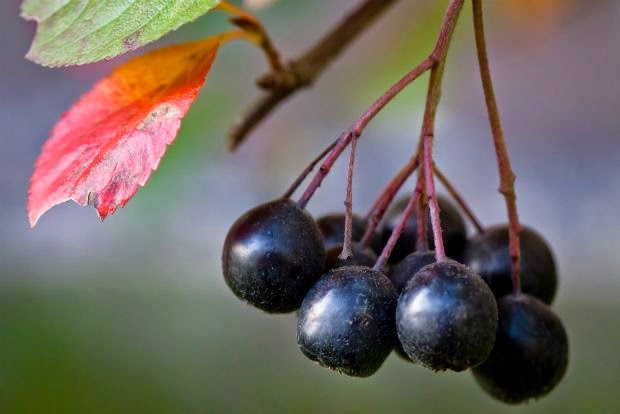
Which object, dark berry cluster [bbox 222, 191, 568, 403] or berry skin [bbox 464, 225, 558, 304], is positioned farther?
berry skin [bbox 464, 225, 558, 304]

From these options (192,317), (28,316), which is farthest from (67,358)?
(192,317)

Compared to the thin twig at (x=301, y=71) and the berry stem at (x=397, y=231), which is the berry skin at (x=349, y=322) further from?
the thin twig at (x=301, y=71)

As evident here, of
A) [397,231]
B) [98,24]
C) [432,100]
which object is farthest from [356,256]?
[98,24]

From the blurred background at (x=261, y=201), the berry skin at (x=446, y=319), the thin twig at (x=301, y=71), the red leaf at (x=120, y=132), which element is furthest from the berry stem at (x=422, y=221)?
the blurred background at (x=261, y=201)

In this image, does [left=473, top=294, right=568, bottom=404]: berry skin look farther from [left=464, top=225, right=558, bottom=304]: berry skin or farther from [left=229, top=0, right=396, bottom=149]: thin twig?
[left=229, top=0, right=396, bottom=149]: thin twig

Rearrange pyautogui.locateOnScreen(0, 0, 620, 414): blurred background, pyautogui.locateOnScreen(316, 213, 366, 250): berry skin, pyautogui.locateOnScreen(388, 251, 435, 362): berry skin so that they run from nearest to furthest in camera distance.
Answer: pyautogui.locateOnScreen(388, 251, 435, 362): berry skin
pyautogui.locateOnScreen(316, 213, 366, 250): berry skin
pyautogui.locateOnScreen(0, 0, 620, 414): blurred background

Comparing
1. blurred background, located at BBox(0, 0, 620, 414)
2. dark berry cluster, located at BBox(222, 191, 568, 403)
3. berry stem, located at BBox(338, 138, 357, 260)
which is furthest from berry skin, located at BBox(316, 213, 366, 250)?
blurred background, located at BBox(0, 0, 620, 414)
